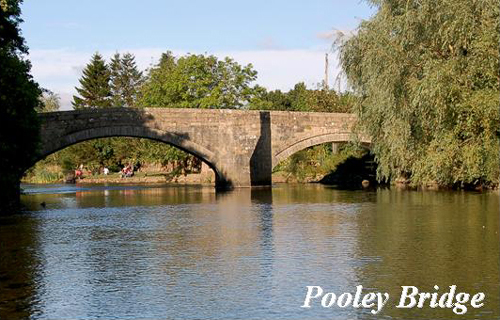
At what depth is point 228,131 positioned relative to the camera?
43.8m

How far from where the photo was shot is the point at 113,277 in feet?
46.5

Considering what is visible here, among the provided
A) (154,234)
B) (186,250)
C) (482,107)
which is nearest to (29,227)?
(154,234)

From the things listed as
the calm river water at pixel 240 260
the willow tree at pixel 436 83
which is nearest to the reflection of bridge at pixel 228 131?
the calm river water at pixel 240 260

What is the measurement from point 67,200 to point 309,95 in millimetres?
31168

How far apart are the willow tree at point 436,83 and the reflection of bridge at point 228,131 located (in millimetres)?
13851

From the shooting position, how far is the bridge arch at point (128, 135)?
3875cm

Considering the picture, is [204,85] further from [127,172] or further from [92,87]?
[92,87]

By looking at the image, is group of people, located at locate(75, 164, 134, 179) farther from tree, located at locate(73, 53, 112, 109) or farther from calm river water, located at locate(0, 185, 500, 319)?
calm river water, located at locate(0, 185, 500, 319)

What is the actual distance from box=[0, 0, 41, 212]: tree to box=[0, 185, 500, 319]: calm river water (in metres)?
2.51

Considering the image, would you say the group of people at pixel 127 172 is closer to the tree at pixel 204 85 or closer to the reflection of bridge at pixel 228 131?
the tree at pixel 204 85

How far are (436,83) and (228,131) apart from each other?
20.9 m

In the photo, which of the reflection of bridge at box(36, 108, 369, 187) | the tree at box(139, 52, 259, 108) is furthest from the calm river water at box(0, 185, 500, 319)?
the tree at box(139, 52, 259, 108)

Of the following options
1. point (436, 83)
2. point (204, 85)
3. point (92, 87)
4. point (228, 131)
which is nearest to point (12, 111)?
point (436, 83)

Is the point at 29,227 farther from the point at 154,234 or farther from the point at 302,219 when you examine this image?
the point at 302,219
